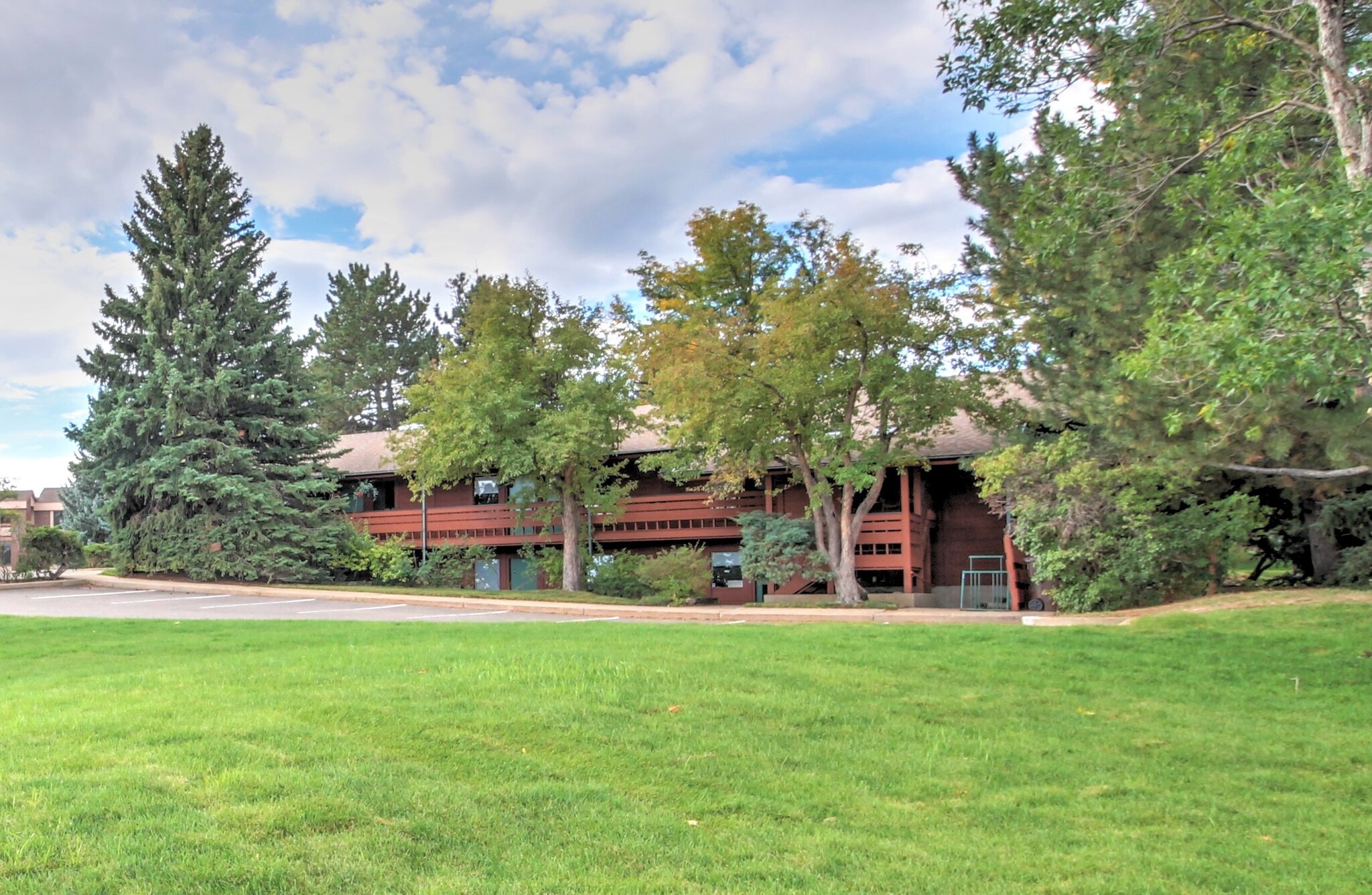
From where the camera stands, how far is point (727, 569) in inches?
1031

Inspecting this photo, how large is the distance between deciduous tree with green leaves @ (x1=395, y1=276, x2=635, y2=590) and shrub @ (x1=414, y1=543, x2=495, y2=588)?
8.10 feet

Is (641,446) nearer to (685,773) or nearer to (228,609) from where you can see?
(228,609)

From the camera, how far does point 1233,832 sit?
4562 mm

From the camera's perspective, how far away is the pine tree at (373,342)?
169 ft

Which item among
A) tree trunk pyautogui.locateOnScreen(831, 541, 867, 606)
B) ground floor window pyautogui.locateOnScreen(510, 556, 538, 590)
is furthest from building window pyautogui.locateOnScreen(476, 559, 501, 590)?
tree trunk pyautogui.locateOnScreen(831, 541, 867, 606)

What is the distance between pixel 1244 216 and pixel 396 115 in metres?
12.7

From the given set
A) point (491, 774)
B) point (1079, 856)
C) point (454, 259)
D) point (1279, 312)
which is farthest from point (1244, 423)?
point (454, 259)

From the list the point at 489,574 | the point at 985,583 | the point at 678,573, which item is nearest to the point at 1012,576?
the point at 985,583

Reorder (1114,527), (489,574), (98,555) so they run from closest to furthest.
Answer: (1114,527)
(489,574)
(98,555)

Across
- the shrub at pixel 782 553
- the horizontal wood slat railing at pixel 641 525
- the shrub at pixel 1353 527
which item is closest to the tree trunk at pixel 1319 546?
the shrub at pixel 1353 527

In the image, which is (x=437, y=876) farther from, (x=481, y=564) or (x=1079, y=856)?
(x=481, y=564)

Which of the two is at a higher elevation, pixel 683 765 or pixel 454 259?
pixel 454 259

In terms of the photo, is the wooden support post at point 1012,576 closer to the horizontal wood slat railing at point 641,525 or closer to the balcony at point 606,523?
the horizontal wood slat railing at point 641,525

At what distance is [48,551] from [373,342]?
1043 inches
